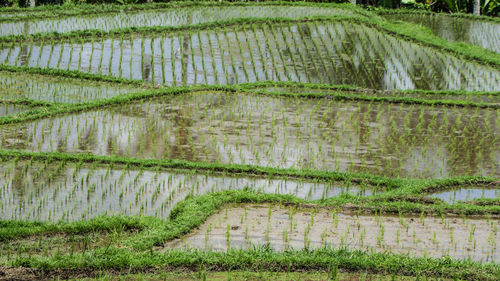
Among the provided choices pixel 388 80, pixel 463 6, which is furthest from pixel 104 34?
pixel 463 6

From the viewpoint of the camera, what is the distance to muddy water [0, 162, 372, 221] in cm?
584

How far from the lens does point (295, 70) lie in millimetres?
11547

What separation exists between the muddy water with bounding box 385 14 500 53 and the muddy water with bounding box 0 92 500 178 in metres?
5.28

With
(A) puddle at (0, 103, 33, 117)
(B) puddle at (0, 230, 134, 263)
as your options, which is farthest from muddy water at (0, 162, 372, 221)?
(A) puddle at (0, 103, 33, 117)

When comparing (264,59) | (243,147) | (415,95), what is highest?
(264,59)

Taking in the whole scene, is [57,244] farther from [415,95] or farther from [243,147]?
[415,95]

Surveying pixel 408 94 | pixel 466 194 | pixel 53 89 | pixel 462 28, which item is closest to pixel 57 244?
pixel 466 194

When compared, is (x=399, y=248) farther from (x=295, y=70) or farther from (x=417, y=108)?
(x=295, y=70)

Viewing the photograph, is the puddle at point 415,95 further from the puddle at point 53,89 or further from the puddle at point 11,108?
the puddle at point 11,108

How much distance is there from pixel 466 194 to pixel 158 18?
31.2 ft

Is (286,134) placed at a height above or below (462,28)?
below

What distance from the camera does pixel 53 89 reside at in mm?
9984

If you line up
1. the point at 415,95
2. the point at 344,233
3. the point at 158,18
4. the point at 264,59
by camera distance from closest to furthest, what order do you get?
the point at 344,233 < the point at 415,95 < the point at 264,59 < the point at 158,18

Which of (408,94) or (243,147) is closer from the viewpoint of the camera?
(243,147)
